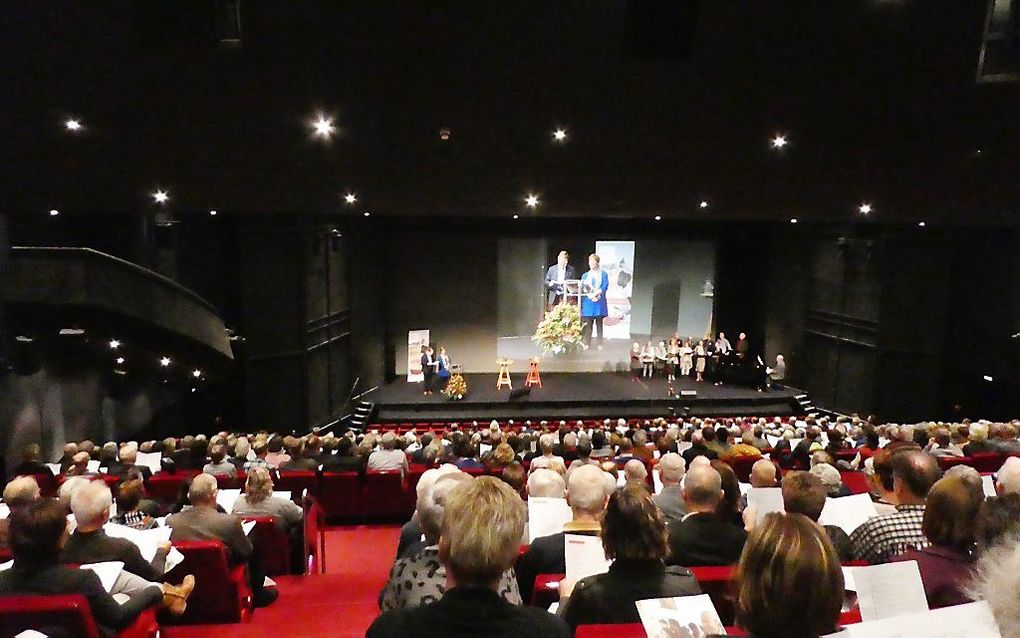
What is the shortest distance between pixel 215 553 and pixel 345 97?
6.79m

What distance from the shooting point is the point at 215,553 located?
127 inches

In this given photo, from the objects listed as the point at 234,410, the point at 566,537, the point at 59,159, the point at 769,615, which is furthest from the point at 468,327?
the point at 769,615

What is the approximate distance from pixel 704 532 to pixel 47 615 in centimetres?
257

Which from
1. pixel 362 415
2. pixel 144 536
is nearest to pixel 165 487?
pixel 144 536

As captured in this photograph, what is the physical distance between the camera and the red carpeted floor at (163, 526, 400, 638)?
323cm

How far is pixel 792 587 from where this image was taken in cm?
140

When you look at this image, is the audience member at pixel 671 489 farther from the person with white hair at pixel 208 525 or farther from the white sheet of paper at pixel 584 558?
the person with white hair at pixel 208 525

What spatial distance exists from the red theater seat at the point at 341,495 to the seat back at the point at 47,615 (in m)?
3.56

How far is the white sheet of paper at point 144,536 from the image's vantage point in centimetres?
306

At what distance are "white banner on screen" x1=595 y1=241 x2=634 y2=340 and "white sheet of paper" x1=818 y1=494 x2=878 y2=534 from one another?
1245cm

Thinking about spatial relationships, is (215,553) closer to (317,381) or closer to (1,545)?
(1,545)

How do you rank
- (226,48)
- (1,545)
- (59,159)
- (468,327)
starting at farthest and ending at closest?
1. (468,327)
2. (59,159)
3. (226,48)
4. (1,545)

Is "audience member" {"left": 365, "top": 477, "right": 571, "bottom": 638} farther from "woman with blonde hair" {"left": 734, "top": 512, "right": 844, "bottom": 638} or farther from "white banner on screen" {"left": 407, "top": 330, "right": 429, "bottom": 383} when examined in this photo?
"white banner on screen" {"left": 407, "top": 330, "right": 429, "bottom": 383}

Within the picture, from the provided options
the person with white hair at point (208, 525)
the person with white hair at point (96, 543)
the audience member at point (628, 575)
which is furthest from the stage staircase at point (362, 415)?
the audience member at point (628, 575)
